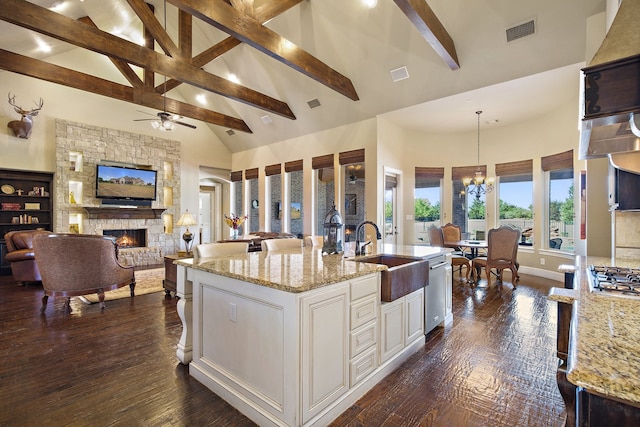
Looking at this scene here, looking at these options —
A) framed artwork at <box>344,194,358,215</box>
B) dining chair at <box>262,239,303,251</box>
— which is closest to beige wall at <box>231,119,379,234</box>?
framed artwork at <box>344,194,358,215</box>

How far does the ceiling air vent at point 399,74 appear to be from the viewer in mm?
5129

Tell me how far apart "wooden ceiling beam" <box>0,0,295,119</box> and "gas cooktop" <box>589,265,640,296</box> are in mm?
5923

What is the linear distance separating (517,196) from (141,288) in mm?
7904

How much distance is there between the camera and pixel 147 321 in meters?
3.59

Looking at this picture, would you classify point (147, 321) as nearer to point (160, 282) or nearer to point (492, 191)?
point (160, 282)

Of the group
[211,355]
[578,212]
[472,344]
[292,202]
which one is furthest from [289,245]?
[578,212]

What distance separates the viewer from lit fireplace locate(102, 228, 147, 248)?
7.71m

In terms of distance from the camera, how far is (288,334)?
1.67 meters

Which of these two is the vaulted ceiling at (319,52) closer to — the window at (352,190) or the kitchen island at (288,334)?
the window at (352,190)

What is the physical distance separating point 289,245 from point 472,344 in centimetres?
222

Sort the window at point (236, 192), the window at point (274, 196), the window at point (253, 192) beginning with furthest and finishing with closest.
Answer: the window at point (236, 192), the window at point (253, 192), the window at point (274, 196)

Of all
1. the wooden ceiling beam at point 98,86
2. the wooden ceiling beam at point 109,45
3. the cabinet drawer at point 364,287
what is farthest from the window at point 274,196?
the cabinet drawer at point 364,287

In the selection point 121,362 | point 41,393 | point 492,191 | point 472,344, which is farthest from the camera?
point 492,191

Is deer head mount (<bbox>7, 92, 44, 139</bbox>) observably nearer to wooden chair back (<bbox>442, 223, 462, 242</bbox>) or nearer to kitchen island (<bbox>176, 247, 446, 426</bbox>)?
kitchen island (<bbox>176, 247, 446, 426</bbox>)
